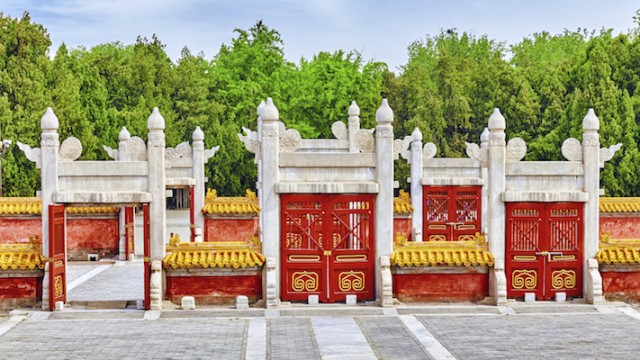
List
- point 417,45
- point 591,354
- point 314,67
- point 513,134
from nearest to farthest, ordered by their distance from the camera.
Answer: point 591,354 → point 513,134 → point 314,67 → point 417,45

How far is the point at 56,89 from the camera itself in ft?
142

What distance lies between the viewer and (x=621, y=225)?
2941 centimetres

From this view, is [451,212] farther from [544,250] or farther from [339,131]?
[544,250]

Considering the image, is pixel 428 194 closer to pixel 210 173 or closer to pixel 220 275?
pixel 220 275

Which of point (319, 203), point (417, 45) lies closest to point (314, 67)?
point (417, 45)

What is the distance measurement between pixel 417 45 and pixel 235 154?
103 ft

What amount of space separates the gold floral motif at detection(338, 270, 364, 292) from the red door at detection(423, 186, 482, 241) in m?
9.59

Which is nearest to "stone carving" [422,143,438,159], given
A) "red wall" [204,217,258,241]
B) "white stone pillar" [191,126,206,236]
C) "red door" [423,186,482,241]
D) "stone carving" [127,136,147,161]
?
"red door" [423,186,482,241]

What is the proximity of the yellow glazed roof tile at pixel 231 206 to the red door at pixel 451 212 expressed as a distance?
5.01 meters

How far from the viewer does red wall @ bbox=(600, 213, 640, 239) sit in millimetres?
29281

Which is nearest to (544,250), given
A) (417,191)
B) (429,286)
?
(429,286)

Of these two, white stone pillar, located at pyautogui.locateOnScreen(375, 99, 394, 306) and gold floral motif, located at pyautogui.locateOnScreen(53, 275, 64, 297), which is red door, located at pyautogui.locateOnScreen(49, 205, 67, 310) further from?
white stone pillar, located at pyautogui.locateOnScreen(375, 99, 394, 306)

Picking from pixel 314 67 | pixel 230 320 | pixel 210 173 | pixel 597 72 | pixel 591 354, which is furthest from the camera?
pixel 314 67

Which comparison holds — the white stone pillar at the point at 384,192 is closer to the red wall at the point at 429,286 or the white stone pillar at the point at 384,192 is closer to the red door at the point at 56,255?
the red wall at the point at 429,286
